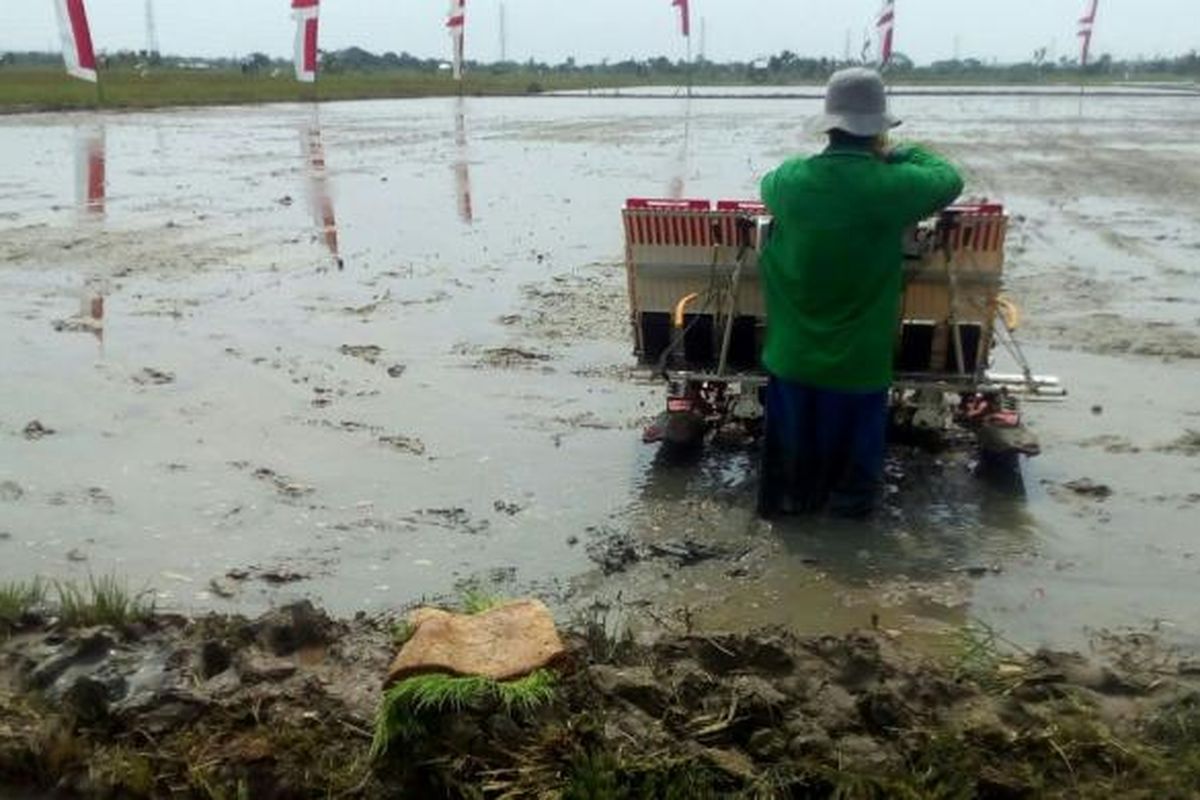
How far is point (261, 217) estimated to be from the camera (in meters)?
15.2

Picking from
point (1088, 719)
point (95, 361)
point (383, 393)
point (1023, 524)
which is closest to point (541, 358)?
point (383, 393)

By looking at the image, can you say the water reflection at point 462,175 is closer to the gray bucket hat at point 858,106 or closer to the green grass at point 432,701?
the gray bucket hat at point 858,106

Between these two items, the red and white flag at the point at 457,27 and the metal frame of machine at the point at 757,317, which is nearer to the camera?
the metal frame of machine at the point at 757,317

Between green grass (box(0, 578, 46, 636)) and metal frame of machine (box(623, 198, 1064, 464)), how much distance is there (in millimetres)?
3117

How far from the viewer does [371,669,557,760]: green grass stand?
3.48 meters

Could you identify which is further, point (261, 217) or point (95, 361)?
point (261, 217)

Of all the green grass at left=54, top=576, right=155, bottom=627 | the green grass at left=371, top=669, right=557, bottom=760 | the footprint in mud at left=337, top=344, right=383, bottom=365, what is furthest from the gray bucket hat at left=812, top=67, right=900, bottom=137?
the footprint in mud at left=337, top=344, right=383, bottom=365

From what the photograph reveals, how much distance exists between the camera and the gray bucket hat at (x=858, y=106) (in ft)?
17.6

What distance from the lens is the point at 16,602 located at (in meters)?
4.51

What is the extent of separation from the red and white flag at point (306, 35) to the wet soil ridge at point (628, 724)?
3622cm

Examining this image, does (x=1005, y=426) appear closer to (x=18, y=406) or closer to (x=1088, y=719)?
(x=1088, y=719)

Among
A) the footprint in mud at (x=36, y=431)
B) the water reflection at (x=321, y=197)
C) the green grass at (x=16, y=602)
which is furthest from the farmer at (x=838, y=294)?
the water reflection at (x=321, y=197)

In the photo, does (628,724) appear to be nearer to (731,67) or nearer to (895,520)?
(895,520)

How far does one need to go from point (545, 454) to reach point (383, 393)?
1.51 metres
